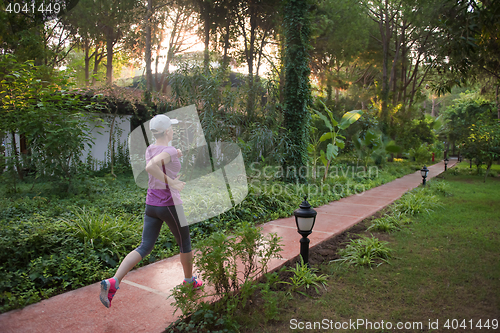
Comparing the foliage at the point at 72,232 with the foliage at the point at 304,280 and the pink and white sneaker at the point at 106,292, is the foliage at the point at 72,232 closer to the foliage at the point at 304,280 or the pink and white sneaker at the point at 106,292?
the foliage at the point at 304,280

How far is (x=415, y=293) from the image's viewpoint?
3.29 m

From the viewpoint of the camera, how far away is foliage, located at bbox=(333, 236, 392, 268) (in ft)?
13.5

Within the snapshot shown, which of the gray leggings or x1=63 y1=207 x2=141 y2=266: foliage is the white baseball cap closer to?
the gray leggings

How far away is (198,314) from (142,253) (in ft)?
2.53

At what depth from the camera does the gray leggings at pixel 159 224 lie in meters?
2.96

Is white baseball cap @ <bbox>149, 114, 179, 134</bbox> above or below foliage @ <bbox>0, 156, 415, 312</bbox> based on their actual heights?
above

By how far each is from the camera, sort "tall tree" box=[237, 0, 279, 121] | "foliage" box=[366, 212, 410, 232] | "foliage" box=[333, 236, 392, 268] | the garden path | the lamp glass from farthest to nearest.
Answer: "tall tree" box=[237, 0, 279, 121] < "foliage" box=[366, 212, 410, 232] < "foliage" box=[333, 236, 392, 268] < the lamp glass < the garden path

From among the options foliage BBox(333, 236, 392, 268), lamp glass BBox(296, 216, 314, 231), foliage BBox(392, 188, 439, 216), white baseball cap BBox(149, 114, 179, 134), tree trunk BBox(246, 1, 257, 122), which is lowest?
foliage BBox(392, 188, 439, 216)

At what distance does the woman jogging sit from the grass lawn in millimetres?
1037

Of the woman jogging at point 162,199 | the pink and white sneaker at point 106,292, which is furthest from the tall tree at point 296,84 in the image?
the pink and white sneaker at point 106,292

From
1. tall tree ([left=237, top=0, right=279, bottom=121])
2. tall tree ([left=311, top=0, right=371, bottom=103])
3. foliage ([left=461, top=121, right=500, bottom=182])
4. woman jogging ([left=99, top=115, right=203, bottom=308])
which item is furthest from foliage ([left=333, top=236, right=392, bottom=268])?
tall tree ([left=311, top=0, right=371, bottom=103])

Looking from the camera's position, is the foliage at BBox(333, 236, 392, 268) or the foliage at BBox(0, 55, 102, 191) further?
the foliage at BBox(0, 55, 102, 191)

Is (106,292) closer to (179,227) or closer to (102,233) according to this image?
(179,227)

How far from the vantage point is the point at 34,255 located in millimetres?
3664
